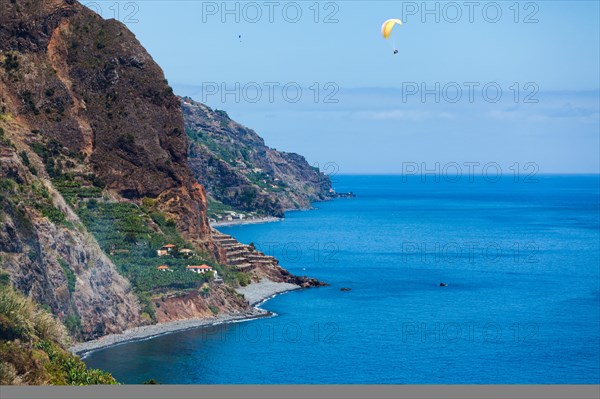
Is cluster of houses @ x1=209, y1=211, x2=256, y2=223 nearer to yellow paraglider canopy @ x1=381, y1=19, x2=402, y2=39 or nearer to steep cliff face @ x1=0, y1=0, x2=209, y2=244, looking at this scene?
steep cliff face @ x1=0, y1=0, x2=209, y2=244

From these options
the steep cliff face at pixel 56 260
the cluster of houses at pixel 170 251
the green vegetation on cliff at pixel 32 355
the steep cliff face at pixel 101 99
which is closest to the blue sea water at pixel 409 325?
the steep cliff face at pixel 56 260

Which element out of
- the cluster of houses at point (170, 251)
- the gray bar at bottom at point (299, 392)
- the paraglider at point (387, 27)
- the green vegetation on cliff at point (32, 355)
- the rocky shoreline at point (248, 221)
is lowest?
the green vegetation on cliff at point (32, 355)

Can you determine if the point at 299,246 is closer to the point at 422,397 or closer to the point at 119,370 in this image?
the point at 119,370

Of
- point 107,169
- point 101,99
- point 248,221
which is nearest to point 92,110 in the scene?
point 101,99

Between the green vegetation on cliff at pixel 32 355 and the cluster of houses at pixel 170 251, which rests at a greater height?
the cluster of houses at pixel 170 251

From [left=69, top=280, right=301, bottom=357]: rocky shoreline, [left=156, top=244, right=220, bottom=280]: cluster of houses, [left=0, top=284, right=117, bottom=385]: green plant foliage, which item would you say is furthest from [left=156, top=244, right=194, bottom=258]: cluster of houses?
[left=0, top=284, right=117, bottom=385]: green plant foliage

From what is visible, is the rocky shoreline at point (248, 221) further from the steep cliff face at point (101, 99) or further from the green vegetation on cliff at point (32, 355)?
the green vegetation on cliff at point (32, 355)

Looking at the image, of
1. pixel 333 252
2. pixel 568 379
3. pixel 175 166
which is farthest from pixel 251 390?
pixel 333 252
